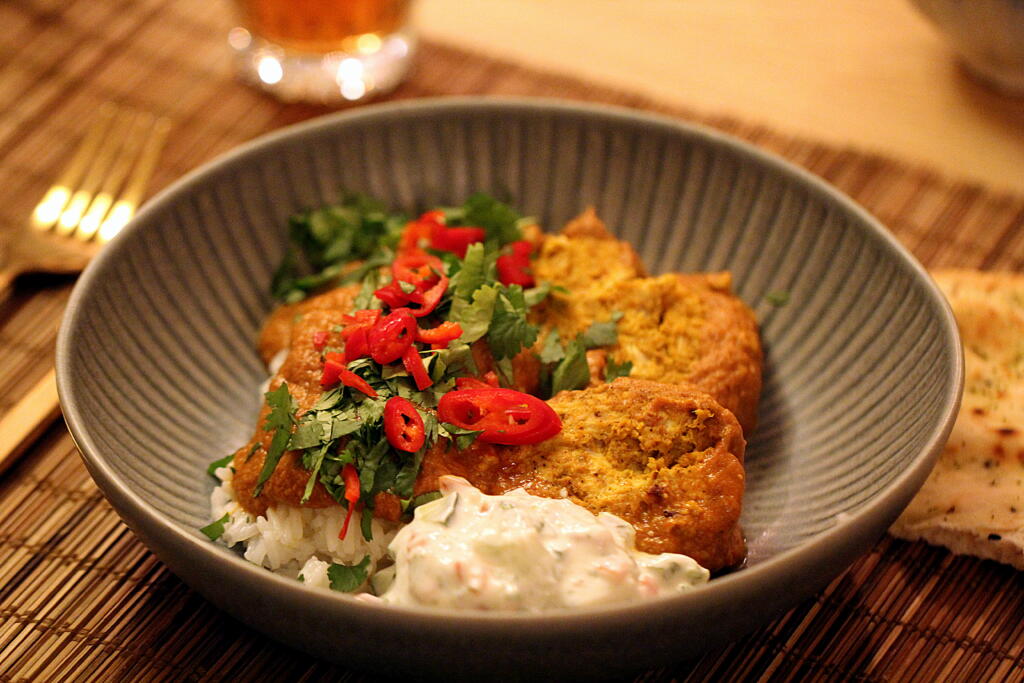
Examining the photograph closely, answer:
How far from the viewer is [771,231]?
3.75 metres

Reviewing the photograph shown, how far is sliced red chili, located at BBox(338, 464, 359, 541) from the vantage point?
2691 mm

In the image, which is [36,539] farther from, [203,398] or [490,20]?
[490,20]

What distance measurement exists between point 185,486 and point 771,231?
228 cm

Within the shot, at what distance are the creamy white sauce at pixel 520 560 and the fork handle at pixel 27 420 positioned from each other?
146cm

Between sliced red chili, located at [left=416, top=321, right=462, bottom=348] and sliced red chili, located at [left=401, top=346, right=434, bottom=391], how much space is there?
0.28 feet

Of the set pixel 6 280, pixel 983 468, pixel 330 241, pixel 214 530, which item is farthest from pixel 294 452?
pixel 983 468

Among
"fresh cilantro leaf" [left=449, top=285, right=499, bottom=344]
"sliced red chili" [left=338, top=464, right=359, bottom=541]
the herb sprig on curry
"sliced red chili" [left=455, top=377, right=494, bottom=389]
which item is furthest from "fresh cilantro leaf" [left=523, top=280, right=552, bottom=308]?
"sliced red chili" [left=338, top=464, right=359, bottom=541]

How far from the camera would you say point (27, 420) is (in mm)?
3342

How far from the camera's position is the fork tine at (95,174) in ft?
13.5

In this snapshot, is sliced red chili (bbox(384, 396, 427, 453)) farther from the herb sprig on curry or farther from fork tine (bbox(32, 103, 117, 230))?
fork tine (bbox(32, 103, 117, 230))

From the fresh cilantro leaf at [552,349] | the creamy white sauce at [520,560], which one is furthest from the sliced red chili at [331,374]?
the fresh cilantro leaf at [552,349]

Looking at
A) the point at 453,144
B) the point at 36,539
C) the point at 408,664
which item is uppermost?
the point at 453,144

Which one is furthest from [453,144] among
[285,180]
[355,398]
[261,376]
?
[355,398]

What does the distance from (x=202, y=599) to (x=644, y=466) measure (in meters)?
1.34
